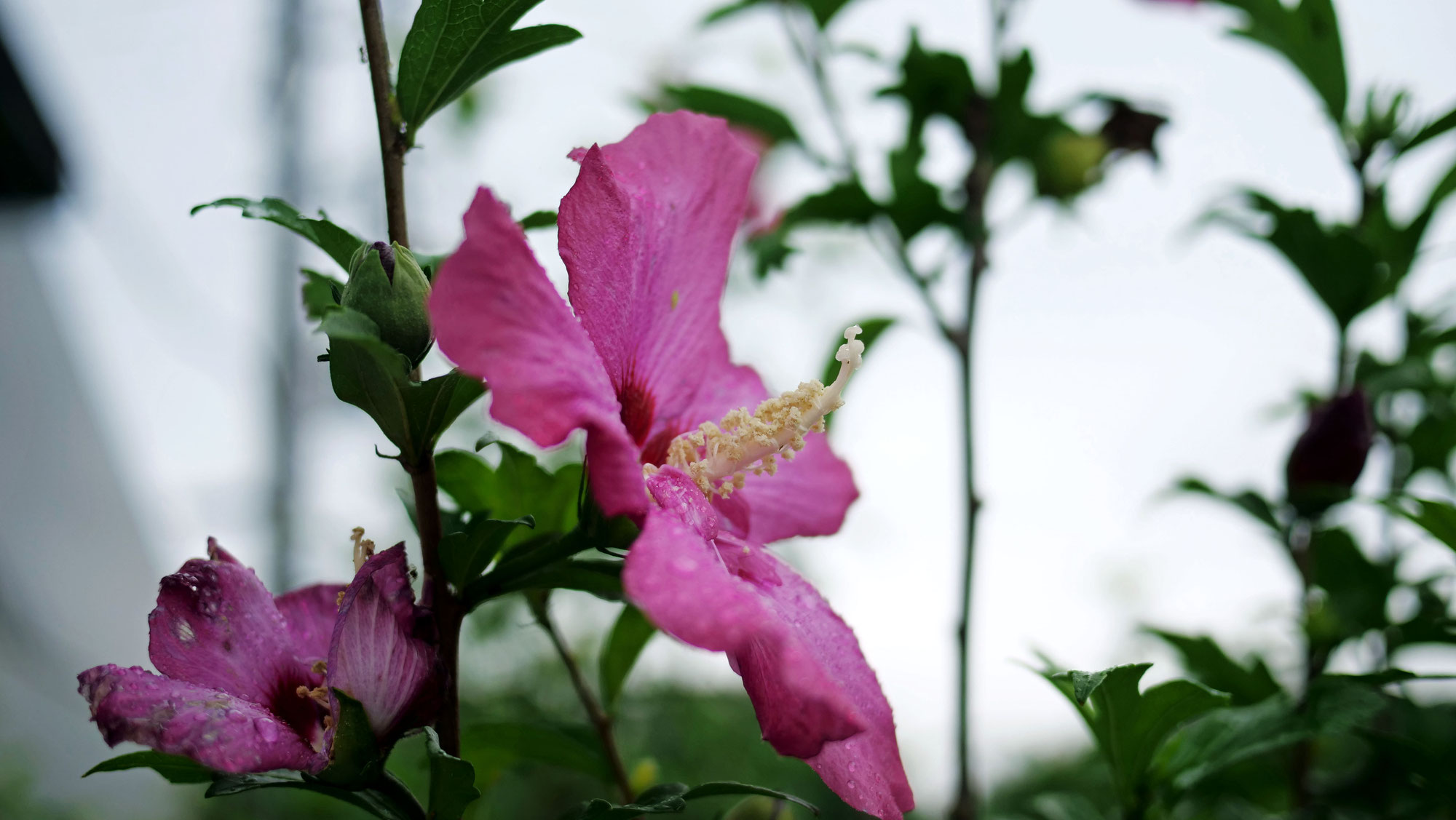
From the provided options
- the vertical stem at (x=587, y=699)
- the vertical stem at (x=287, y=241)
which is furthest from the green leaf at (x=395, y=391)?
the vertical stem at (x=287, y=241)

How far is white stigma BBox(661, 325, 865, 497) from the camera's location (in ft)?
1.58

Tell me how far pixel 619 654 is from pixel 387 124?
1.26 ft

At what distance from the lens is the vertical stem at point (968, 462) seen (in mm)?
715

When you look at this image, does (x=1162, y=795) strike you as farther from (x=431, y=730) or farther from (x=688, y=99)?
(x=688, y=99)

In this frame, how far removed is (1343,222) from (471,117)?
1.69 meters

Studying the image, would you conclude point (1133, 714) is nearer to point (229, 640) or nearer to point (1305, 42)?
point (229, 640)

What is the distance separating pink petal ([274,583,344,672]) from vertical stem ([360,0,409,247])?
0.17 metres

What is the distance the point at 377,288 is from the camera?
367 millimetres

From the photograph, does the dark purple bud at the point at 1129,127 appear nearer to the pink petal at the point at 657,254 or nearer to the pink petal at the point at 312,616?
the pink petal at the point at 657,254

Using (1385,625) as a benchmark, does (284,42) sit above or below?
above

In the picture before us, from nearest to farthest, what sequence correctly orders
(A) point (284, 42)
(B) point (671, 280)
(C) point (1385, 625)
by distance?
(B) point (671, 280), (C) point (1385, 625), (A) point (284, 42)

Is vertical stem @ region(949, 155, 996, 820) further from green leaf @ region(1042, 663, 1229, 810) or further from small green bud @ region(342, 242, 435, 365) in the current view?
small green bud @ region(342, 242, 435, 365)

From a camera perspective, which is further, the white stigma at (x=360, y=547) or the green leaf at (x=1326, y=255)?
the green leaf at (x=1326, y=255)

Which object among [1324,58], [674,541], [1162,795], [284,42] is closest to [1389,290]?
[1324,58]
